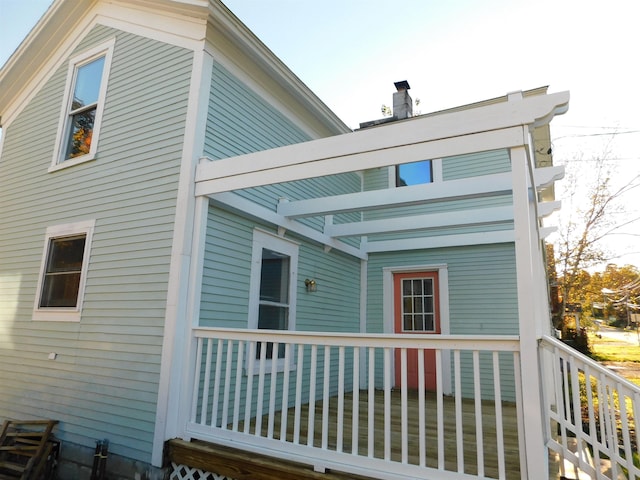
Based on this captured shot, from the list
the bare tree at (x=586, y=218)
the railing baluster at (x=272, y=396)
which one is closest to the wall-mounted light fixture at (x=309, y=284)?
the railing baluster at (x=272, y=396)

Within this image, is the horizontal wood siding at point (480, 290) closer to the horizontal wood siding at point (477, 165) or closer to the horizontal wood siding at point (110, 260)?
the horizontal wood siding at point (477, 165)

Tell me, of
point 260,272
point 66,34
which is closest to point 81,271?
point 260,272

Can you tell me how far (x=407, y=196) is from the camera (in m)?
4.42

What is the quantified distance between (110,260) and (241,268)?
59.9 inches

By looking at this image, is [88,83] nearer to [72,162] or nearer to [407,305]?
[72,162]

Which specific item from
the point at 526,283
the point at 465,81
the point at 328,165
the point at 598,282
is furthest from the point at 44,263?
the point at 598,282

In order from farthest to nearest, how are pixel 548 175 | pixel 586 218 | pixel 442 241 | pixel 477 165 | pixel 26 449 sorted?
pixel 586 218
pixel 477 165
pixel 442 241
pixel 26 449
pixel 548 175

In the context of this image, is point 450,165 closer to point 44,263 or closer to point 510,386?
point 510,386

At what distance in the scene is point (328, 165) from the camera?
126 inches

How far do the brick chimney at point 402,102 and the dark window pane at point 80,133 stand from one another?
5.91 meters

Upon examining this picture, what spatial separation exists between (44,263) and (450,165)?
260 inches

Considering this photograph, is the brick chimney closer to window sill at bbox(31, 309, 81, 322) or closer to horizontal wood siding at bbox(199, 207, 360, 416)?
horizontal wood siding at bbox(199, 207, 360, 416)

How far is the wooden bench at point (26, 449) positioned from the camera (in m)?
4.07

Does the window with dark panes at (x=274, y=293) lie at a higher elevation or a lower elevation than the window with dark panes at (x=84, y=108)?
lower
